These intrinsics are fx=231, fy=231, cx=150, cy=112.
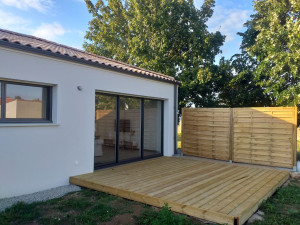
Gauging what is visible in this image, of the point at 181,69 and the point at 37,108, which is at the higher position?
the point at 181,69

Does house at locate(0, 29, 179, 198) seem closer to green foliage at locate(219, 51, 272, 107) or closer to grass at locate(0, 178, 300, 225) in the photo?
grass at locate(0, 178, 300, 225)

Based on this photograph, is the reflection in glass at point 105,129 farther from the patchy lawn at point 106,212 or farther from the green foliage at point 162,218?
the green foliage at point 162,218

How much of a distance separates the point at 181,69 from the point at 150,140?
578cm

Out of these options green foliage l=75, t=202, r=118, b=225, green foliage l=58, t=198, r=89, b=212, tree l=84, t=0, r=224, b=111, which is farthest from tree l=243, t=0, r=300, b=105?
green foliage l=58, t=198, r=89, b=212

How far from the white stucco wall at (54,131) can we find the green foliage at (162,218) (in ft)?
8.66

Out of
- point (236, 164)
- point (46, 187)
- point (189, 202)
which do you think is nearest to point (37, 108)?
point (46, 187)

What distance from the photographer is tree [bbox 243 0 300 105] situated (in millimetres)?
8828

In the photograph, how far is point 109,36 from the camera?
1761 centimetres

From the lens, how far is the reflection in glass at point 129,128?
7.37 meters

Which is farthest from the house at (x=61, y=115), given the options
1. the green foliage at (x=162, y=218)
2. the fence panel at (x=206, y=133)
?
the green foliage at (x=162, y=218)

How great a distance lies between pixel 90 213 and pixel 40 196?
152cm

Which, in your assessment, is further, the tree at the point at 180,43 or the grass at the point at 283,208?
the tree at the point at 180,43

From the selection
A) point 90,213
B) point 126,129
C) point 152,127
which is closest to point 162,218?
point 90,213

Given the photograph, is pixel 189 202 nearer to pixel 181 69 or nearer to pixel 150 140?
pixel 150 140
